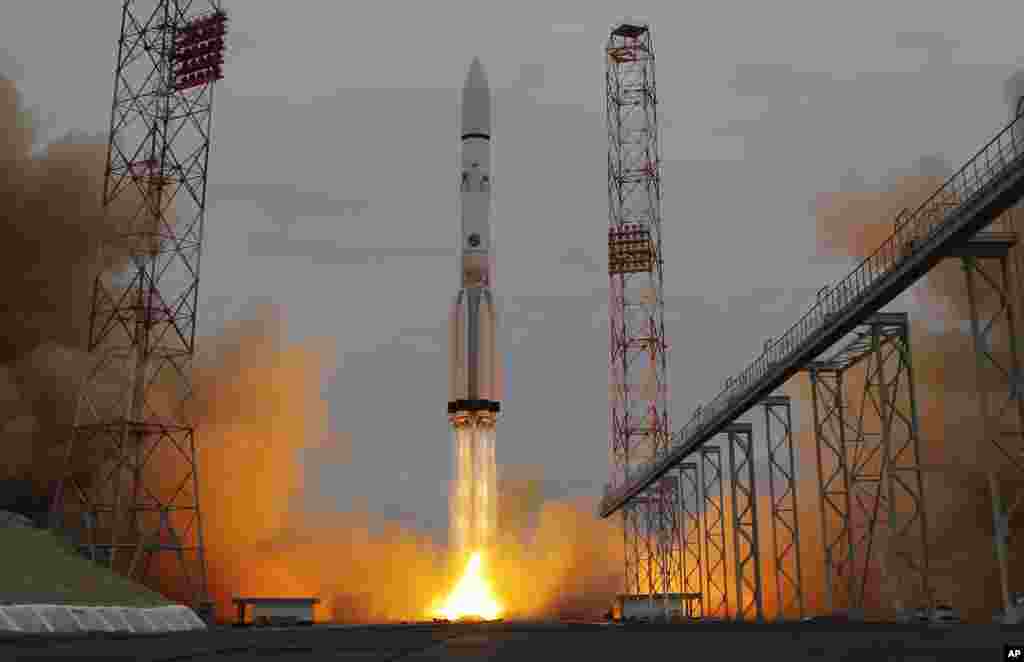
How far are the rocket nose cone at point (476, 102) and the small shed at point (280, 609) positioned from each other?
A: 28.2 m

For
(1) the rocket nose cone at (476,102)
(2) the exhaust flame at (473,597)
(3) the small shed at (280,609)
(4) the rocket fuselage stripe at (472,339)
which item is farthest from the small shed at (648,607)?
(1) the rocket nose cone at (476,102)

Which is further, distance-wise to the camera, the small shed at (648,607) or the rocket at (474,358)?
the small shed at (648,607)

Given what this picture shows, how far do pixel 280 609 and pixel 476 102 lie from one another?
30663 mm

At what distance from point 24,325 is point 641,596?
4155cm

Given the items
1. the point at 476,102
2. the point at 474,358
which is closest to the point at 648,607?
the point at 474,358

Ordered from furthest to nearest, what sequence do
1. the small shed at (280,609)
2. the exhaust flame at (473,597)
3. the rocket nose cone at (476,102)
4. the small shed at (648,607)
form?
the small shed at (648,607)
the rocket nose cone at (476,102)
the exhaust flame at (473,597)
the small shed at (280,609)

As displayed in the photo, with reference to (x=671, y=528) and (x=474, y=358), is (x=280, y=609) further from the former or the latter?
(x=671, y=528)

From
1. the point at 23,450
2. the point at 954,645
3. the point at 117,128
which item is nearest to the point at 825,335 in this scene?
the point at 954,645

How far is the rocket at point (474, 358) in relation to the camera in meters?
65.4

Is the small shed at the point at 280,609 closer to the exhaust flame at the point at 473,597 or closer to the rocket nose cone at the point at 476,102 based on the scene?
the exhaust flame at the point at 473,597

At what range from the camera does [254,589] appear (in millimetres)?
75250

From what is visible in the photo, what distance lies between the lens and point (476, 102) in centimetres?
6969

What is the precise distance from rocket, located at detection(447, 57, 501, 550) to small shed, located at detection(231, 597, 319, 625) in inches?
355

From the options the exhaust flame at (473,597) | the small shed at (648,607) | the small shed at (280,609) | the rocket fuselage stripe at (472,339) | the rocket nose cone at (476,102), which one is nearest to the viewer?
the small shed at (280,609)
